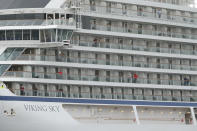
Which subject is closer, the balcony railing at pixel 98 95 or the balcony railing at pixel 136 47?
the balcony railing at pixel 98 95

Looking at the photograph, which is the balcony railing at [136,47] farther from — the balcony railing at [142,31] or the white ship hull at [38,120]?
the white ship hull at [38,120]

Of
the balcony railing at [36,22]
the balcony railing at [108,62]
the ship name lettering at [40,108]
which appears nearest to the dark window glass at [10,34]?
the balcony railing at [36,22]

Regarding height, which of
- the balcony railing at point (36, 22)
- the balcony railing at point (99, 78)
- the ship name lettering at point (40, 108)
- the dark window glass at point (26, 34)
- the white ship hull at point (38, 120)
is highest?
the balcony railing at point (36, 22)

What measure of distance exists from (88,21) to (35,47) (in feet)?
16.2

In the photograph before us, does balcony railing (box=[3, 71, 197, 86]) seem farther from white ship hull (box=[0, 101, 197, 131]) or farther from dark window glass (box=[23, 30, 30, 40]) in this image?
dark window glass (box=[23, 30, 30, 40])

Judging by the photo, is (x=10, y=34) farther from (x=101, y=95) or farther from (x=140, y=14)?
(x=140, y=14)

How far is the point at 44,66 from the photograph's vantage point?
148ft

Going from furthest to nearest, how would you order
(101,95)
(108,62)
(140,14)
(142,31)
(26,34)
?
(140,14)
(142,31)
(108,62)
(101,95)
(26,34)

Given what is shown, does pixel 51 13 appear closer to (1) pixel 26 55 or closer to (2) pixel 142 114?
(1) pixel 26 55

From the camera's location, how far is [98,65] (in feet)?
155

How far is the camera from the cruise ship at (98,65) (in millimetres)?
43906

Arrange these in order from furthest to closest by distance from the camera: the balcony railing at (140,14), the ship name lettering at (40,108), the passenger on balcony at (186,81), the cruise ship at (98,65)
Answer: the passenger on balcony at (186,81), the balcony railing at (140,14), the cruise ship at (98,65), the ship name lettering at (40,108)

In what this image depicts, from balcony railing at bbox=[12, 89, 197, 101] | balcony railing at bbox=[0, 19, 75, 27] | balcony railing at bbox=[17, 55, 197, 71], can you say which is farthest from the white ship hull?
balcony railing at bbox=[0, 19, 75, 27]

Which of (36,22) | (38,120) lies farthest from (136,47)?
(38,120)
